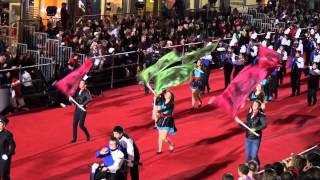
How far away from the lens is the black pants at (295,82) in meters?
23.4

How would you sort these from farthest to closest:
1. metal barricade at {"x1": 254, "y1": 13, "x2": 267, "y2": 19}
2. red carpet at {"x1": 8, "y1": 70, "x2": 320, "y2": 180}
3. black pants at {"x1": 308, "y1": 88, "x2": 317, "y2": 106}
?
metal barricade at {"x1": 254, "y1": 13, "x2": 267, "y2": 19}, black pants at {"x1": 308, "y1": 88, "x2": 317, "y2": 106}, red carpet at {"x1": 8, "y1": 70, "x2": 320, "y2": 180}

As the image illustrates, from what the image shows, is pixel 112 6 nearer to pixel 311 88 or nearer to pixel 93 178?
pixel 311 88

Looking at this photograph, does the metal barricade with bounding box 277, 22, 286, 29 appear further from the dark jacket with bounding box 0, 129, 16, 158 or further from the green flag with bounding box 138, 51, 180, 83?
the dark jacket with bounding box 0, 129, 16, 158

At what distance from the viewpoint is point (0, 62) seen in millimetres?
20250

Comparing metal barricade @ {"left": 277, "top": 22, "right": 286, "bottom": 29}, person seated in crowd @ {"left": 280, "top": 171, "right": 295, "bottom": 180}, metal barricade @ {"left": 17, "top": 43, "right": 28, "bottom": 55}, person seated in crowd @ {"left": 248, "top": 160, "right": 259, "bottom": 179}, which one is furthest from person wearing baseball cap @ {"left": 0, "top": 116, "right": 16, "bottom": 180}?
metal barricade @ {"left": 277, "top": 22, "right": 286, "bottom": 29}

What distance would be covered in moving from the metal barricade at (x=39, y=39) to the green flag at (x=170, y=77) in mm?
8251

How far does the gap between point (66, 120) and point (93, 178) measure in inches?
315

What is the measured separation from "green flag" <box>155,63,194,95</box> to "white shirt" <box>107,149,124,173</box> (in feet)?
16.7

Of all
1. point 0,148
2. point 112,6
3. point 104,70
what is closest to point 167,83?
point 0,148

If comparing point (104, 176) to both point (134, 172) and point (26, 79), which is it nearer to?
point (134, 172)

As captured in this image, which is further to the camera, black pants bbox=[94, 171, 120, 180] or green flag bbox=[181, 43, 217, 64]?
green flag bbox=[181, 43, 217, 64]

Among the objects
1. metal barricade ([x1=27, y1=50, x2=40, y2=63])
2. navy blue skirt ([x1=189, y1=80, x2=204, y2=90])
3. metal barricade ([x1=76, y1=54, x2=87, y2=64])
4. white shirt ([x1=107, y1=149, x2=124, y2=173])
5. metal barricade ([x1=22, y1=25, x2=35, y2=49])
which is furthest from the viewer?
metal barricade ([x1=22, y1=25, x2=35, y2=49])

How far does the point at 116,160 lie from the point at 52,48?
1272 centimetres

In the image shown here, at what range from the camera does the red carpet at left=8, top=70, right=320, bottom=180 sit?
15.4 metres
